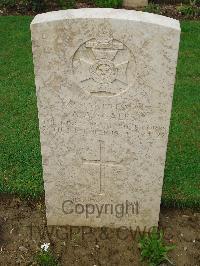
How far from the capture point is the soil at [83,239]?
4.23m

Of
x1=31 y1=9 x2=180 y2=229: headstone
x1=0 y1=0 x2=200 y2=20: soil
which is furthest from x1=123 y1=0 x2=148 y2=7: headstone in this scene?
x1=31 y1=9 x2=180 y2=229: headstone

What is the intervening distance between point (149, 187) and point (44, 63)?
1441 mm

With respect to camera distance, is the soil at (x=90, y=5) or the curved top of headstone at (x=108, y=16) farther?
the soil at (x=90, y=5)

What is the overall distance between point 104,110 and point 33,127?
2313 millimetres

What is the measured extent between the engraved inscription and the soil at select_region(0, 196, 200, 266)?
149 cm

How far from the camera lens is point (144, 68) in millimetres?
3457

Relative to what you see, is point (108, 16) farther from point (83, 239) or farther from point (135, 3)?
point (135, 3)

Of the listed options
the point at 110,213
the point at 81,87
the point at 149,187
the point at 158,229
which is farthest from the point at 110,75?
the point at 158,229

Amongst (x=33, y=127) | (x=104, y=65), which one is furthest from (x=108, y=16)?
(x=33, y=127)

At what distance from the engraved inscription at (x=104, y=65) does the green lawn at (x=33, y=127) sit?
1.61 m

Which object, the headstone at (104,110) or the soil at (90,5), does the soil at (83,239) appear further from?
the soil at (90,5)

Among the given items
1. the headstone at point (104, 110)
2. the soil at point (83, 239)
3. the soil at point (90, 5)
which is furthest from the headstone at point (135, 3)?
the headstone at point (104, 110)

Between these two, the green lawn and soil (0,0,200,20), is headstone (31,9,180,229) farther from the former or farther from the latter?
soil (0,0,200,20)

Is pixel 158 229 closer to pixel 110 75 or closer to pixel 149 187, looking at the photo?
pixel 149 187
